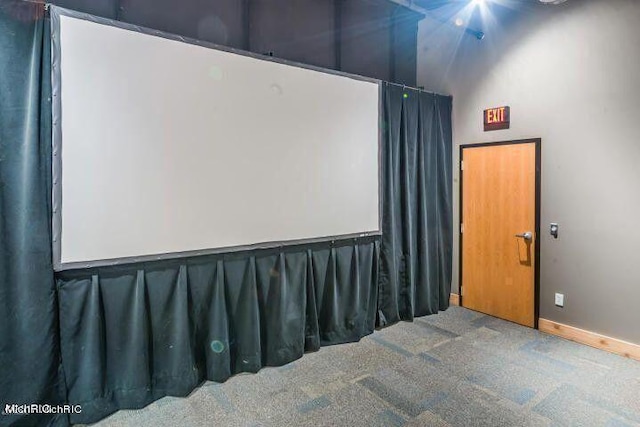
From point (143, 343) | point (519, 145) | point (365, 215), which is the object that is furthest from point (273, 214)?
point (519, 145)

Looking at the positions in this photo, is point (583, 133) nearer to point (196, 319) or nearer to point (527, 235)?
point (527, 235)

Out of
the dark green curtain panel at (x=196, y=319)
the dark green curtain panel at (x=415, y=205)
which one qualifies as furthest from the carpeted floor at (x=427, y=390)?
the dark green curtain panel at (x=415, y=205)

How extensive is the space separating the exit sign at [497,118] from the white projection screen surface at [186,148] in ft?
4.91

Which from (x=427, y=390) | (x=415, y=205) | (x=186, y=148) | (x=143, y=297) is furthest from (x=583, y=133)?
(x=143, y=297)

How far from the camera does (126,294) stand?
8.05 ft

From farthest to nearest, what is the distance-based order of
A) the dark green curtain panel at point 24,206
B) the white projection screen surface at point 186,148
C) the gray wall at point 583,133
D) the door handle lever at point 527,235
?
the door handle lever at point 527,235, the gray wall at point 583,133, the white projection screen surface at point 186,148, the dark green curtain panel at point 24,206

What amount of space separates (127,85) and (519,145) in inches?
137

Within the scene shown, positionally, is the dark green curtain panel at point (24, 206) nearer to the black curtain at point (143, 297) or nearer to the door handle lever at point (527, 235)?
the black curtain at point (143, 297)

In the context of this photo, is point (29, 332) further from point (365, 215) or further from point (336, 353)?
point (365, 215)

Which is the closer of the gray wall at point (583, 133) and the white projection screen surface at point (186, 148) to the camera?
the white projection screen surface at point (186, 148)

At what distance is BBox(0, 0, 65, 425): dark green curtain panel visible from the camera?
2090 millimetres

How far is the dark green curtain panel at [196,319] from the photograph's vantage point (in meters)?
2.33

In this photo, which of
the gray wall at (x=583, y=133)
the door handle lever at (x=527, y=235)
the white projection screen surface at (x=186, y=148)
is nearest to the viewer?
the white projection screen surface at (x=186, y=148)

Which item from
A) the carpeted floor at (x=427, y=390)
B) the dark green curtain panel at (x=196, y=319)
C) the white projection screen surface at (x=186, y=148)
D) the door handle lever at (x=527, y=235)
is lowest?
the carpeted floor at (x=427, y=390)
